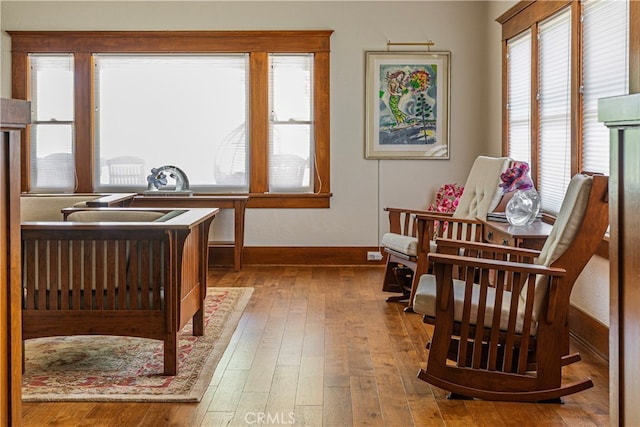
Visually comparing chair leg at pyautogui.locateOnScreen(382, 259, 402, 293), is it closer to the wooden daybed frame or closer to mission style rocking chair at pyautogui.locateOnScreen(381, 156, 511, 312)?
mission style rocking chair at pyautogui.locateOnScreen(381, 156, 511, 312)

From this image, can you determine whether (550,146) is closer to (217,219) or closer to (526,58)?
(526,58)

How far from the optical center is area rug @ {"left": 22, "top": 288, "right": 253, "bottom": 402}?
133 inches

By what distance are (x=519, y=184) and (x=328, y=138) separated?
2.55 metres

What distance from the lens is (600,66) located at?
4.30m

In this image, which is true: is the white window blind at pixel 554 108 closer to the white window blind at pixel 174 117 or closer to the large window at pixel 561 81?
the large window at pixel 561 81

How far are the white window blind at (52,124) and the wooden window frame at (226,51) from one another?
0.07 metres

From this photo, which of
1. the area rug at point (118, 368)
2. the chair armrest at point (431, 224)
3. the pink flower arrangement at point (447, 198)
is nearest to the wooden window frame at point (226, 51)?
the pink flower arrangement at point (447, 198)

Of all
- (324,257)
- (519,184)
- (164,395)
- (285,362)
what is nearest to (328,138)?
(324,257)

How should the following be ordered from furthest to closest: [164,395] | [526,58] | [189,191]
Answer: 1. [189,191]
2. [526,58]
3. [164,395]

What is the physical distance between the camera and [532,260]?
4059 millimetres

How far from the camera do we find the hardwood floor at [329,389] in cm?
309

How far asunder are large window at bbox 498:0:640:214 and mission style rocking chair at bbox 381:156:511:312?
0.33m

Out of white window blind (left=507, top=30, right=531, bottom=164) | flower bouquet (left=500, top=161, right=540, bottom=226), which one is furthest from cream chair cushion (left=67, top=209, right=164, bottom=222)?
white window blind (left=507, top=30, right=531, bottom=164)

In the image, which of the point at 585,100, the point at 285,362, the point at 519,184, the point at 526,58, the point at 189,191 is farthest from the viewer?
the point at 189,191
